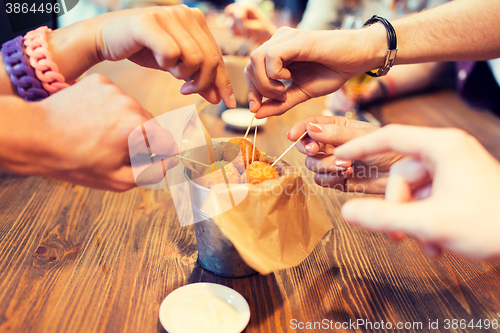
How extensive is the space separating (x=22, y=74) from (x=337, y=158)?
2.16 ft

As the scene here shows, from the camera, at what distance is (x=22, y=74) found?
0.56 meters

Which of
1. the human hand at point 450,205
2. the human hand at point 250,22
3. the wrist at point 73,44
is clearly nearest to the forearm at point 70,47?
the wrist at point 73,44

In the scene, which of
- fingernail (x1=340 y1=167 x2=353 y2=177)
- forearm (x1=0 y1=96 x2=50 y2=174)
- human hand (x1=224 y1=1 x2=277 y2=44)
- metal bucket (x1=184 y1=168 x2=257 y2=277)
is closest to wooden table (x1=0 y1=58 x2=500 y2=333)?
metal bucket (x1=184 y1=168 x2=257 y2=277)

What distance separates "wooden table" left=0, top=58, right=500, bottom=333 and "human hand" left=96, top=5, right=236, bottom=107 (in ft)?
1.23

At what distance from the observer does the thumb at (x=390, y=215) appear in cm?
32

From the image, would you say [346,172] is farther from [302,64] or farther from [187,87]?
[187,87]

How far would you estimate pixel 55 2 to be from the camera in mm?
1327

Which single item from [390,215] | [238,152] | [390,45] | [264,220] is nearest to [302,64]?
[390,45]

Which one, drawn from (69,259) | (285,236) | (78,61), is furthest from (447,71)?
(69,259)

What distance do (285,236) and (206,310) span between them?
19 centimetres

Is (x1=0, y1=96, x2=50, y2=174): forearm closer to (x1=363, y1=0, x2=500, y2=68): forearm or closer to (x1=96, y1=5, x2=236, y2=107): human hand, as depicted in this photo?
(x1=96, y1=5, x2=236, y2=107): human hand

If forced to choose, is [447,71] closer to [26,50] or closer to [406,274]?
[406,274]

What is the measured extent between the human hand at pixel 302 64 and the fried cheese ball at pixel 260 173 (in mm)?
215

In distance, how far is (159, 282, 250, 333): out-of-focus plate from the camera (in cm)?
48
